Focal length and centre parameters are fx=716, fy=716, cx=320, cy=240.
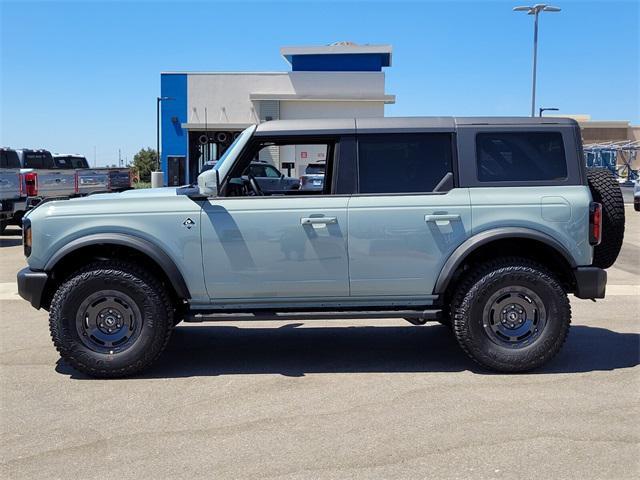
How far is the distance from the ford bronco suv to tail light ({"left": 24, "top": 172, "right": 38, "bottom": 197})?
12166mm

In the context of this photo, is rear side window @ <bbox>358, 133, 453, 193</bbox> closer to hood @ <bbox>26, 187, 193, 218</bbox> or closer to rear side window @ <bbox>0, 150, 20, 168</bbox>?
hood @ <bbox>26, 187, 193, 218</bbox>

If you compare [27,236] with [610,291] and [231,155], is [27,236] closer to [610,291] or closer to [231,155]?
[231,155]

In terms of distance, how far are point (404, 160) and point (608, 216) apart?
70.0 inches

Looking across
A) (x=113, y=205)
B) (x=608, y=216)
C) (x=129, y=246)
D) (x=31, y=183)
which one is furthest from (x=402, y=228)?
(x=31, y=183)

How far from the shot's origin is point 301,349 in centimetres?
666

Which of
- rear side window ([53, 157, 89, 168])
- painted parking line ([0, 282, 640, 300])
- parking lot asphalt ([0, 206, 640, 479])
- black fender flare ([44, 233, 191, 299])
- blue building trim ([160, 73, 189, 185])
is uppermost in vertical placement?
blue building trim ([160, 73, 189, 185])

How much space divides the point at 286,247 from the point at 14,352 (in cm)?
288

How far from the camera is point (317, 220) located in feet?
18.4

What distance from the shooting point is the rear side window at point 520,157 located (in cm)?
583

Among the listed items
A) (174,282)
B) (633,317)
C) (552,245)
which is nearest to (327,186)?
(174,282)

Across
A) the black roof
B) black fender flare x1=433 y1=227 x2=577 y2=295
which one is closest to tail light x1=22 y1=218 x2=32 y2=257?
the black roof

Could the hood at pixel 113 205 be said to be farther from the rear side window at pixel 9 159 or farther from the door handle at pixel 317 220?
the rear side window at pixel 9 159

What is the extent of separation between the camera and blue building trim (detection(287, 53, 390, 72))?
34844mm

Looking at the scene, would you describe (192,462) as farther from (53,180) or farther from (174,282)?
(53,180)
